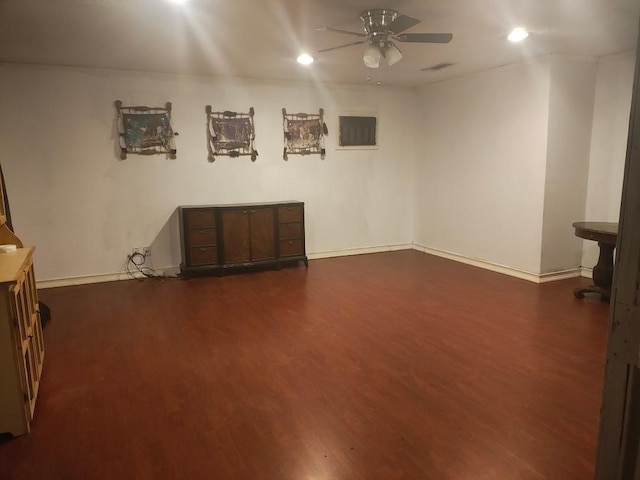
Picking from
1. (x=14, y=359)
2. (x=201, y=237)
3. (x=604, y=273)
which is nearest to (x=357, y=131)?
(x=201, y=237)

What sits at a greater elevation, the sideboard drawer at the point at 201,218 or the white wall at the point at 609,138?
the white wall at the point at 609,138

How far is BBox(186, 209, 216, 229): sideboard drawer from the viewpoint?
518 cm

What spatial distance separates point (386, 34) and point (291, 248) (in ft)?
9.81

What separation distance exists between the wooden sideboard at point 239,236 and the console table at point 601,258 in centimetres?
306

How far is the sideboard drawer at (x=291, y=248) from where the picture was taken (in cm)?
567

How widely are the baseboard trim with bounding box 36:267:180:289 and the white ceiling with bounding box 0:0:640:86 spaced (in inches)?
89.7

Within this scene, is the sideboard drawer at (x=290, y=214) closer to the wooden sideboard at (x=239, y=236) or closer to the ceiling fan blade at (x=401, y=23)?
the wooden sideboard at (x=239, y=236)

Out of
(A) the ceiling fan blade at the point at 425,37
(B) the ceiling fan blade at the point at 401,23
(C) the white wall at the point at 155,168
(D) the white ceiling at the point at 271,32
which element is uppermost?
(D) the white ceiling at the point at 271,32

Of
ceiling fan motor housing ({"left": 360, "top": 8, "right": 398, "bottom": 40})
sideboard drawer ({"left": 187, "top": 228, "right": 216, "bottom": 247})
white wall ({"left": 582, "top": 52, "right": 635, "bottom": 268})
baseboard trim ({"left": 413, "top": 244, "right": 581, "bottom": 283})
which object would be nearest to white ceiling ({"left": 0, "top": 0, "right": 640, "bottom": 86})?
ceiling fan motor housing ({"left": 360, "top": 8, "right": 398, "bottom": 40})

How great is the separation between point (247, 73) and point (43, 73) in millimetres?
2116

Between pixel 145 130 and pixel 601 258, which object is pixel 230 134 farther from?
pixel 601 258

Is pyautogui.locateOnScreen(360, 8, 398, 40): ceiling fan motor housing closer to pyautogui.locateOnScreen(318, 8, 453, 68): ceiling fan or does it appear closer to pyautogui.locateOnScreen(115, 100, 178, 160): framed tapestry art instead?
pyautogui.locateOnScreen(318, 8, 453, 68): ceiling fan

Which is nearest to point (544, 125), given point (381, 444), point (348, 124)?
point (348, 124)

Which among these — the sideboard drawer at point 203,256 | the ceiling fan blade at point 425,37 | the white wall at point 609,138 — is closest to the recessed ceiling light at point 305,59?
the ceiling fan blade at point 425,37
